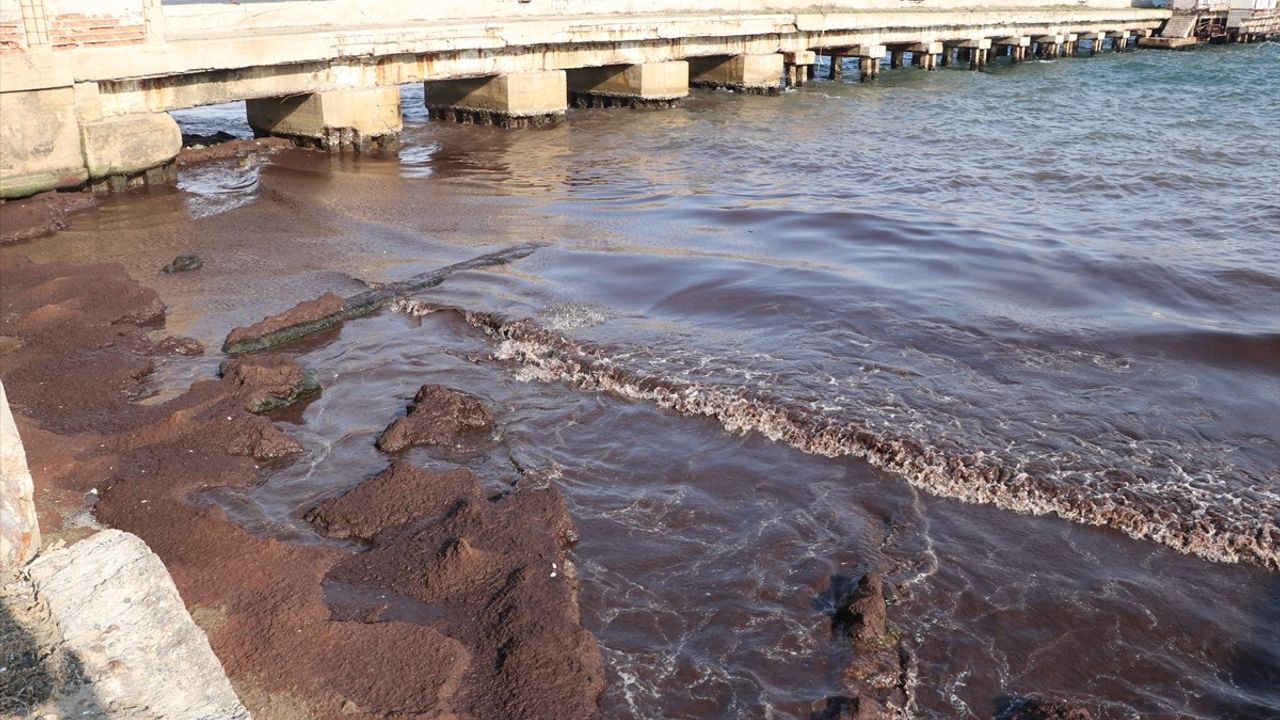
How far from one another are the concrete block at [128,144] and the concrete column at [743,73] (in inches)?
585

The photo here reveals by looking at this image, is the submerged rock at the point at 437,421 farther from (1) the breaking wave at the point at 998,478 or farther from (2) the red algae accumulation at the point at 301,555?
(1) the breaking wave at the point at 998,478

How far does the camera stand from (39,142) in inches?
503

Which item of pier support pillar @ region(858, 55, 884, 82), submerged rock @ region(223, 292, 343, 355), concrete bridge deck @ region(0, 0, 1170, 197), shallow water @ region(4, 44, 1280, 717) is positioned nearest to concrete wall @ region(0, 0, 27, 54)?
concrete bridge deck @ region(0, 0, 1170, 197)

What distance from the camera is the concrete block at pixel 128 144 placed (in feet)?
43.7

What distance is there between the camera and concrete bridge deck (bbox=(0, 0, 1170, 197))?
12.8 metres

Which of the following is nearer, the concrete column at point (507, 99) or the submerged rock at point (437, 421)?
the submerged rock at point (437, 421)

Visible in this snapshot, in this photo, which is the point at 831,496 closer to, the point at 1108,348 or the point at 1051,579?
the point at 1051,579

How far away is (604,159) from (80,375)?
11.3 m

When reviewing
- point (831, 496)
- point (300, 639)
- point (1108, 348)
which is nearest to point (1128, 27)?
point (1108, 348)

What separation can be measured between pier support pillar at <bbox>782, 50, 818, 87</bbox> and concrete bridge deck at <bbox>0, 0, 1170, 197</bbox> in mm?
73

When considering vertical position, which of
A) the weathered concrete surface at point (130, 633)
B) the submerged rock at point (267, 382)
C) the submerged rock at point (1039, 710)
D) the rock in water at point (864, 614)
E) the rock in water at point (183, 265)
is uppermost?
the weathered concrete surface at point (130, 633)

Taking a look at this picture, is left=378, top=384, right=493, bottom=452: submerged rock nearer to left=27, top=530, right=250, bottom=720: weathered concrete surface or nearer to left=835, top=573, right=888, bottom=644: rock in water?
left=27, top=530, right=250, bottom=720: weathered concrete surface

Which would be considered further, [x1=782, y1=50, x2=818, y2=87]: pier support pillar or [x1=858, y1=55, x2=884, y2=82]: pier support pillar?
[x1=858, y1=55, x2=884, y2=82]: pier support pillar

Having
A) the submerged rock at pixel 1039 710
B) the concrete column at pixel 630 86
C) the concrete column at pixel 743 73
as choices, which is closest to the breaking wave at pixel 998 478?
the submerged rock at pixel 1039 710
